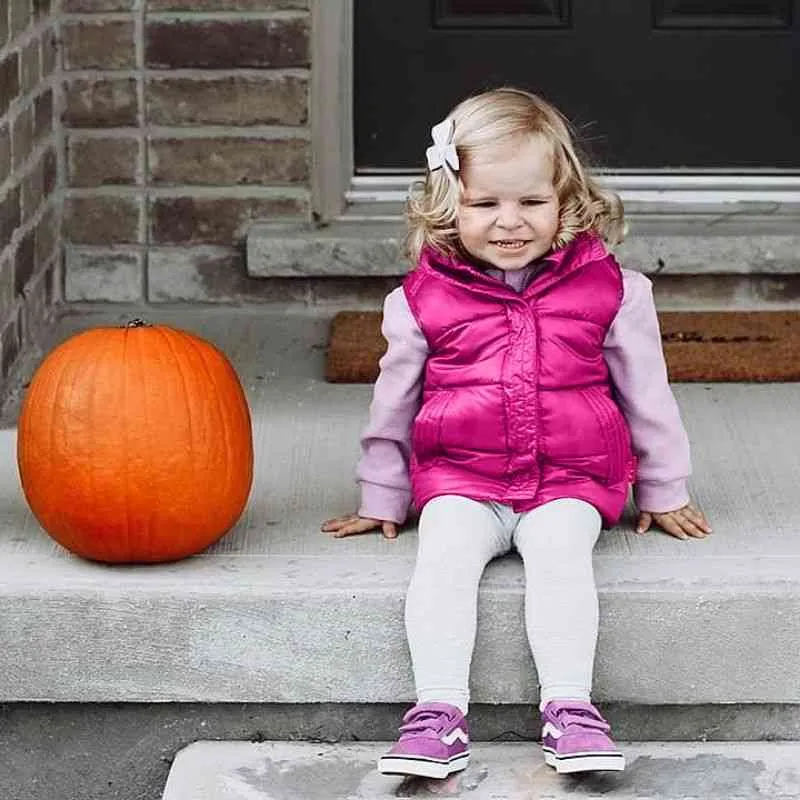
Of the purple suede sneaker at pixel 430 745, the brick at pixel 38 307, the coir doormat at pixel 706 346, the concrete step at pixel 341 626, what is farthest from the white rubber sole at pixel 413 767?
the brick at pixel 38 307

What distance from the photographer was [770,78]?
4805mm

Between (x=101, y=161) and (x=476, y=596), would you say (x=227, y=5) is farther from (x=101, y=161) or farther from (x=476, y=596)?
(x=476, y=596)

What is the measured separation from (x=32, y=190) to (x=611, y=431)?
1739 millimetres

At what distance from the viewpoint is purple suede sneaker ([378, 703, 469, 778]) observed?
2.84 metres

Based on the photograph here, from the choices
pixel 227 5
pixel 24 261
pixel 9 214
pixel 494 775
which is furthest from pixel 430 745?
pixel 227 5

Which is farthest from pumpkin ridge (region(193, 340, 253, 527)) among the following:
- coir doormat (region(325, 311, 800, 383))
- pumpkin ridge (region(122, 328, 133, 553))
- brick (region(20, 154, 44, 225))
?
brick (region(20, 154, 44, 225))

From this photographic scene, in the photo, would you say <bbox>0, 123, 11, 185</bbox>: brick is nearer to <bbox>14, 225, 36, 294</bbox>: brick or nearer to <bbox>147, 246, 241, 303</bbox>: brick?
<bbox>14, 225, 36, 294</bbox>: brick

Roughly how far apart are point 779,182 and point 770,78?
0.87ft

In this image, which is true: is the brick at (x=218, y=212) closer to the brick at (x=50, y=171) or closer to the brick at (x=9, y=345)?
the brick at (x=50, y=171)

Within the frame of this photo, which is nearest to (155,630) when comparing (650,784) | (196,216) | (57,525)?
(57,525)

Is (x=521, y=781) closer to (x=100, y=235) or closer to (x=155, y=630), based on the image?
(x=155, y=630)

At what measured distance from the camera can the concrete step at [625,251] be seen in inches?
181

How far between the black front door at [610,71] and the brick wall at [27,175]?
2.61 ft

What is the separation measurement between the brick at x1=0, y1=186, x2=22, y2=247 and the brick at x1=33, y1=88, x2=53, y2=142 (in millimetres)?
268
